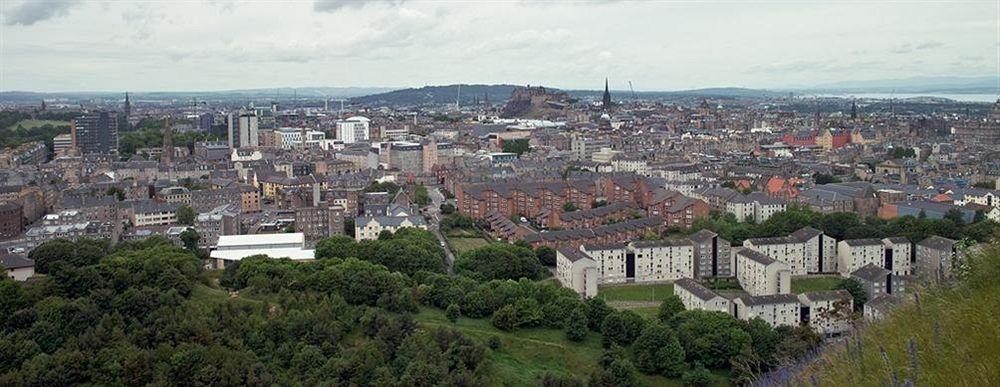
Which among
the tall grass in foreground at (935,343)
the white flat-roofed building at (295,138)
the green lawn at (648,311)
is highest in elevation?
the tall grass in foreground at (935,343)

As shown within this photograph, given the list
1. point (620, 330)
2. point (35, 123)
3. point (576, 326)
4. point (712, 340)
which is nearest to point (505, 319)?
point (576, 326)

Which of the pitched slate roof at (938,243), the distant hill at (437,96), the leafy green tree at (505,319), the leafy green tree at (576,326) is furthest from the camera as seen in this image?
the distant hill at (437,96)

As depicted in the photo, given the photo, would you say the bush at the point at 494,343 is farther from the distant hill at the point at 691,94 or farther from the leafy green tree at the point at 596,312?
the distant hill at the point at 691,94

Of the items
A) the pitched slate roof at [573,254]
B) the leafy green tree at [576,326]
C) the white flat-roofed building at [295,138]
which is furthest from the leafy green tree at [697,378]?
the white flat-roofed building at [295,138]

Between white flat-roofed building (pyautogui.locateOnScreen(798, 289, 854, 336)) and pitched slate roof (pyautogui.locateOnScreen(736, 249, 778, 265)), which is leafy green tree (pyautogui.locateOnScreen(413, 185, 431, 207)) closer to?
pitched slate roof (pyautogui.locateOnScreen(736, 249, 778, 265))

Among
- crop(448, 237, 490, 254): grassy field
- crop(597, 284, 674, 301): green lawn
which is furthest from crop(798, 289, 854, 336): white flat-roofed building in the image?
crop(448, 237, 490, 254): grassy field

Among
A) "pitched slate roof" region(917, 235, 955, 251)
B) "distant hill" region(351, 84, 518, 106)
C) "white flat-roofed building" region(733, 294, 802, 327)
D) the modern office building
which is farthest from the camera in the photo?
"distant hill" region(351, 84, 518, 106)

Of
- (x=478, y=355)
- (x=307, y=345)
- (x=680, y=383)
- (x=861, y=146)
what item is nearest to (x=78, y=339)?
(x=307, y=345)

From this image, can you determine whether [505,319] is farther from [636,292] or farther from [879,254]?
[879,254]
